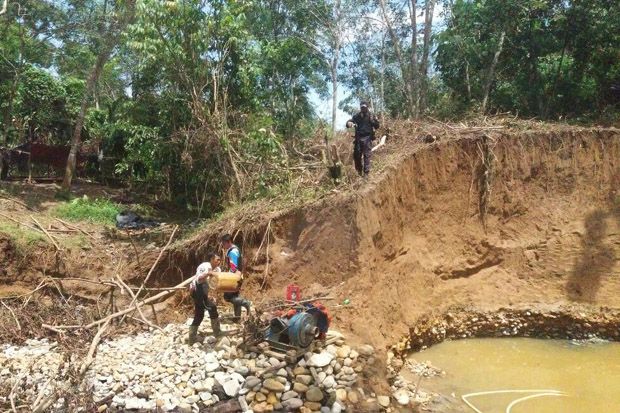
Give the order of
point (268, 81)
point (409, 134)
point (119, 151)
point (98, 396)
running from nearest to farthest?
point (98, 396), point (409, 134), point (119, 151), point (268, 81)

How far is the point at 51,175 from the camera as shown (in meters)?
16.4

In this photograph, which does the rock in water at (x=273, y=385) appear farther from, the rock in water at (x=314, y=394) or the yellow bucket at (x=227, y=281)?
the yellow bucket at (x=227, y=281)

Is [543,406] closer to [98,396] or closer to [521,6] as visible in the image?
[98,396]

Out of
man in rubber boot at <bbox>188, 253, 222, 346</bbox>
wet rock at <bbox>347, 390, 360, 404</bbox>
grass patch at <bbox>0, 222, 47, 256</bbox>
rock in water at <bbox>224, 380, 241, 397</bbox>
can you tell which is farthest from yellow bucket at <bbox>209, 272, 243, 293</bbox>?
grass patch at <bbox>0, 222, 47, 256</bbox>

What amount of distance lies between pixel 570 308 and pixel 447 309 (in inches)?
89.4

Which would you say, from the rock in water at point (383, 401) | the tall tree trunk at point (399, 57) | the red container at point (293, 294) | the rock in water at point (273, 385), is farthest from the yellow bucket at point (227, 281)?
the tall tree trunk at point (399, 57)

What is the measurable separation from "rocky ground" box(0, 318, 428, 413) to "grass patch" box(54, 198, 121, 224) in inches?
191

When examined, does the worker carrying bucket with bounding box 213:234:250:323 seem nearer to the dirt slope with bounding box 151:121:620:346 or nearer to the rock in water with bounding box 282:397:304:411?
the rock in water with bounding box 282:397:304:411

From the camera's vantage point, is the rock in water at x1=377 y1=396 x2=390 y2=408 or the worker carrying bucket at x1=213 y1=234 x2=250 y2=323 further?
the worker carrying bucket at x1=213 y1=234 x2=250 y2=323

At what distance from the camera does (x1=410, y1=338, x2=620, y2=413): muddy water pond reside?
7.20m

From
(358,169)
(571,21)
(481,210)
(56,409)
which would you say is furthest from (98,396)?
(571,21)

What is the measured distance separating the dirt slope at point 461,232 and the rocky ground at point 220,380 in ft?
5.45

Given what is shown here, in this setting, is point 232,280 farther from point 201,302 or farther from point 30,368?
point 30,368

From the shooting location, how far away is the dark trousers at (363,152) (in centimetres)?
926
